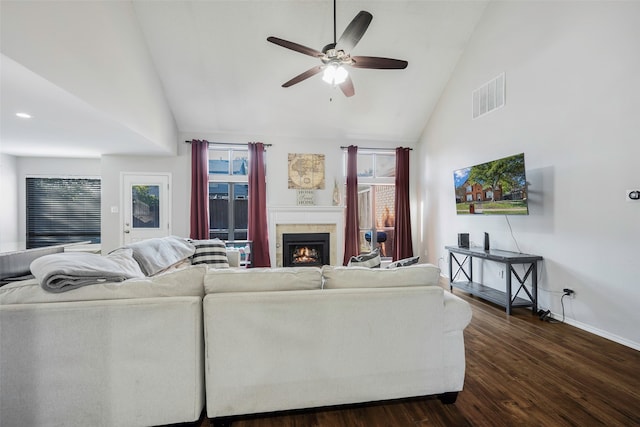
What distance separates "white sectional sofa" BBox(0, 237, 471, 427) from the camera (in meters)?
1.35

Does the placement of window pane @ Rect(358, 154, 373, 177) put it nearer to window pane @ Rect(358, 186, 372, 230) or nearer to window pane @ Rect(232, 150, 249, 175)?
window pane @ Rect(358, 186, 372, 230)

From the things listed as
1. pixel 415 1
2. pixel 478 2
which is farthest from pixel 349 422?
pixel 478 2

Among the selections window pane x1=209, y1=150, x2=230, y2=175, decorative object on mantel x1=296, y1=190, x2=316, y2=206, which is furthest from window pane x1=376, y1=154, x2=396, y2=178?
window pane x1=209, y1=150, x2=230, y2=175

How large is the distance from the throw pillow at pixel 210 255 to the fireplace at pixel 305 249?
196 centimetres

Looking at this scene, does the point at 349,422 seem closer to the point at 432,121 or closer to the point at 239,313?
the point at 239,313

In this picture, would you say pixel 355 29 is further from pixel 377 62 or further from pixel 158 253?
pixel 158 253

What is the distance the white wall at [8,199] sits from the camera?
5.11 meters

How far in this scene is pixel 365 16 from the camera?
2379 millimetres

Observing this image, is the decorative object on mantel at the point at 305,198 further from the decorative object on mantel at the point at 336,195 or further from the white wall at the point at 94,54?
the white wall at the point at 94,54

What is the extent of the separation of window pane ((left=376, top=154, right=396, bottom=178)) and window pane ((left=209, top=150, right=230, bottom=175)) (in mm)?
3165

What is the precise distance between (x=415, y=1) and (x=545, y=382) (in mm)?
4406

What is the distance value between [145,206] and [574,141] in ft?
20.8

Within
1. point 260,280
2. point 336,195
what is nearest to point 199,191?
point 336,195

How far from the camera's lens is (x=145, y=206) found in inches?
210
